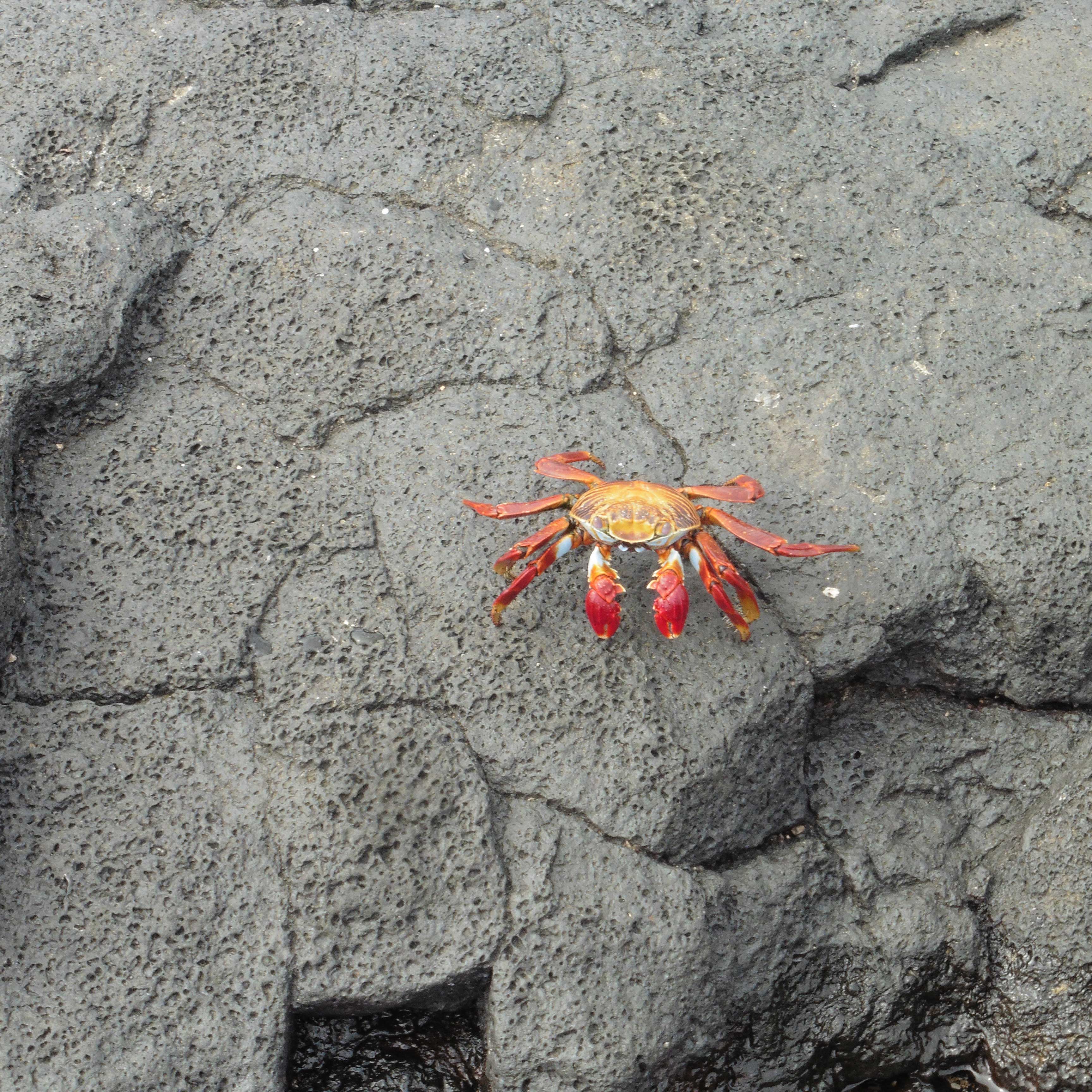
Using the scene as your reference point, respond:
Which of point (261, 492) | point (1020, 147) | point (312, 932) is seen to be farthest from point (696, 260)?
point (312, 932)

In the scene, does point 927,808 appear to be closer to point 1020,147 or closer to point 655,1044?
point 655,1044

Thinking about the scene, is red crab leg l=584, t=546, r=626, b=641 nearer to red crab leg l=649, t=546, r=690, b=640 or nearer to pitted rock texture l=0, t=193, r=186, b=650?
red crab leg l=649, t=546, r=690, b=640

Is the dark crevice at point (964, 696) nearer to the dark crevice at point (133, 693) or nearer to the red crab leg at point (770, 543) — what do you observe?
the red crab leg at point (770, 543)

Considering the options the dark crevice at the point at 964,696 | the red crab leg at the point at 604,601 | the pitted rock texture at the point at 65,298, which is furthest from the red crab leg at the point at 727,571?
the pitted rock texture at the point at 65,298

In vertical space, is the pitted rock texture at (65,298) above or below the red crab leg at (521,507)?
above

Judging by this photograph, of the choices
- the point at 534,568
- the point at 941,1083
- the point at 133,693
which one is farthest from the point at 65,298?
the point at 941,1083

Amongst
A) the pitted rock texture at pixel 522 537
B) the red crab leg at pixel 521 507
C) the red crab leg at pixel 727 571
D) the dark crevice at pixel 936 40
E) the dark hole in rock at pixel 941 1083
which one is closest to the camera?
the pitted rock texture at pixel 522 537
